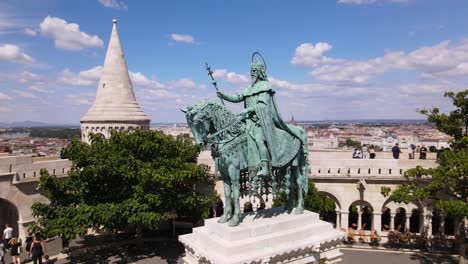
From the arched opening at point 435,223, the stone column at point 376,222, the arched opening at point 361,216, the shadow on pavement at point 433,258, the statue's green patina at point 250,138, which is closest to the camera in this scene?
the statue's green patina at point 250,138

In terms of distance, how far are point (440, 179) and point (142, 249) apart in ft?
40.1

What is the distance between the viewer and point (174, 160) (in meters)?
13.4

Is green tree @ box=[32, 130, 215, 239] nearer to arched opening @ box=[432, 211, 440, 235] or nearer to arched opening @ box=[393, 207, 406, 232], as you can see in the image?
arched opening @ box=[393, 207, 406, 232]

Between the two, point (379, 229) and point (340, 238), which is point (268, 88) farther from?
point (379, 229)

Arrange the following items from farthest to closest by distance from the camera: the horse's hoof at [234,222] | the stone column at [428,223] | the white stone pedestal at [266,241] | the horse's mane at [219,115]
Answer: the stone column at [428,223] < the horse's hoof at [234,222] < the horse's mane at [219,115] < the white stone pedestal at [266,241]

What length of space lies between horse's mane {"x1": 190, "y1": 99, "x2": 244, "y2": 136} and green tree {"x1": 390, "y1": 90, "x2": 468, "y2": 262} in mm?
7951

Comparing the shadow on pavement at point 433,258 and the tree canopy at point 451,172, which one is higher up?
the tree canopy at point 451,172

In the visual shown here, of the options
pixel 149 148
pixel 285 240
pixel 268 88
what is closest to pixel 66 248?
pixel 149 148

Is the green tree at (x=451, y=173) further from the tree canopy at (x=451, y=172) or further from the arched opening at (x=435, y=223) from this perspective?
the arched opening at (x=435, y=223)

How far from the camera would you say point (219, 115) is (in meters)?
7.12

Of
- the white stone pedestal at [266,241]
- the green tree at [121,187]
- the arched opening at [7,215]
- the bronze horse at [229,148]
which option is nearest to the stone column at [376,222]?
the green tree at [121,187]

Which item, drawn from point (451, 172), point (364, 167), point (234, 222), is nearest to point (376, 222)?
point (364, 167)

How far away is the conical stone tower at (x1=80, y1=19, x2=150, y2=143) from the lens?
18.0 metres

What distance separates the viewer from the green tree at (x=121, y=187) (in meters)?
11.2
